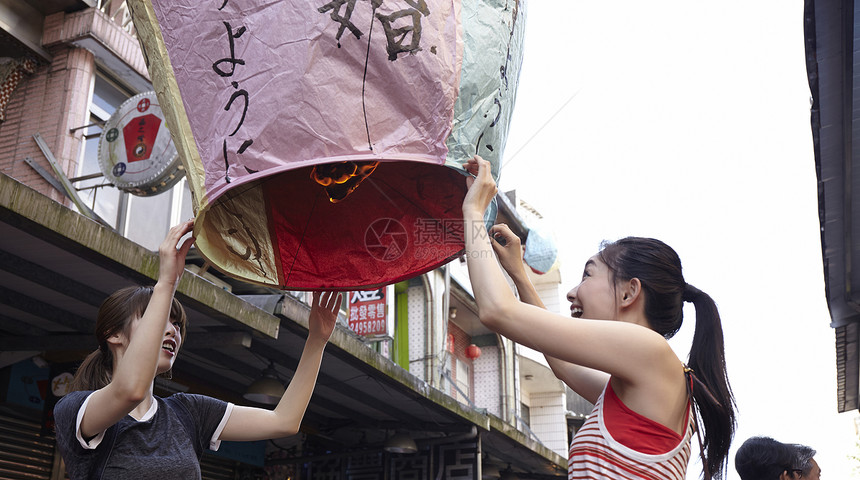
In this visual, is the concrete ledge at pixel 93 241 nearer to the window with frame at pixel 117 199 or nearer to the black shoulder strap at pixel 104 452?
the black shoulder strap at pixel 104 452

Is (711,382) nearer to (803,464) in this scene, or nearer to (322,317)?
(322,317)

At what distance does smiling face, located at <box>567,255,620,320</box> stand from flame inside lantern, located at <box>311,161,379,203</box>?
658 millimetres

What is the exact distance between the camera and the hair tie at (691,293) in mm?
2256

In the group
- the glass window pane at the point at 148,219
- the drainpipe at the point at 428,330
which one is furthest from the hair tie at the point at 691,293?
the drainpipe at the point at 428,330

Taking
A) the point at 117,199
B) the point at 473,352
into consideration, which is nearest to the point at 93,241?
the point at 117,199

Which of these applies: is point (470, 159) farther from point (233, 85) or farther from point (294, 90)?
point (233, 85)

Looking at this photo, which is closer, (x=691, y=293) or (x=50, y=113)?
(x=691, y=293)

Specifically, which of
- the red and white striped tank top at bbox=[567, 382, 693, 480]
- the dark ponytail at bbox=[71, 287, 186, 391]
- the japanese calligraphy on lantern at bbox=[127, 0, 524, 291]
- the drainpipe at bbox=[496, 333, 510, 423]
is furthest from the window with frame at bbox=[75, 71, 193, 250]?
the drainpipe at bbox=[496, 333, 510, 423]

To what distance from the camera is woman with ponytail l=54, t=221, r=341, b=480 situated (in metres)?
1.99

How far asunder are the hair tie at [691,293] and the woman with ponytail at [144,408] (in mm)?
1209

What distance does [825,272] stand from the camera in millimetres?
8734

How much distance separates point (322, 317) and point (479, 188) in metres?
0.88

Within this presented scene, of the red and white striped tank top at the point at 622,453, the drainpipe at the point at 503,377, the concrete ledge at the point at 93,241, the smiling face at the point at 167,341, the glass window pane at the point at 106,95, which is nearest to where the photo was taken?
the red and white striped tank top at the point at 622,453

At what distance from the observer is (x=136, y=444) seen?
2.12 metres
